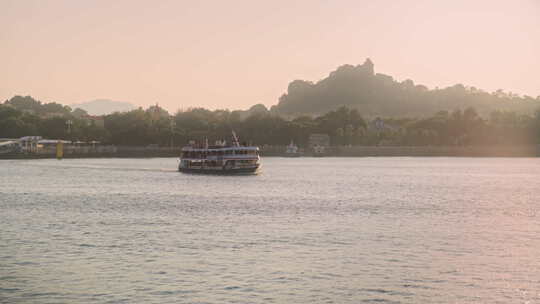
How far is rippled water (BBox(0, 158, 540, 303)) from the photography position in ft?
114

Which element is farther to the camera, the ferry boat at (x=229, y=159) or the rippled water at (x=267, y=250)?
the ferry boat at (x=229, y=159)

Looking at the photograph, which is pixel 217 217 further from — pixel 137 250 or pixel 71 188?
pixel 71 188

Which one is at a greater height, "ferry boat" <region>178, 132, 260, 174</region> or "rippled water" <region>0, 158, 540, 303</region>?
"ferry boat" <region>178, 132, 260, 174</region>

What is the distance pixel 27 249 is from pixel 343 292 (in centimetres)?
2264

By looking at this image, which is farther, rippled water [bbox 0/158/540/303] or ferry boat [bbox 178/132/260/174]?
ferry boat [bbox 178/132/260/174]

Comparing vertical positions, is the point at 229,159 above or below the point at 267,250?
above

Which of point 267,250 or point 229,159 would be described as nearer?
point 267,250

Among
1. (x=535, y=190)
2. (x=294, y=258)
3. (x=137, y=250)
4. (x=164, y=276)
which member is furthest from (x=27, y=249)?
(x=535, y=190)

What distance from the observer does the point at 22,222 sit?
6122cm

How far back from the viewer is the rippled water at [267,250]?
34781 millimetres

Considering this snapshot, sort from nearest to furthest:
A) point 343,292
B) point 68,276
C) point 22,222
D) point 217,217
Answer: point 343,292
point 68,276
point 22,222
point 217,217

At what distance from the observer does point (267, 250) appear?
46.8 meters

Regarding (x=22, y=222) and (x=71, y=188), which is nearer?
(x=22, y=222)

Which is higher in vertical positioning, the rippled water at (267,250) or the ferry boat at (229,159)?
the ferry boat at (229,159)
